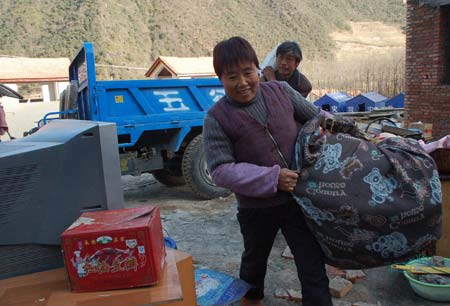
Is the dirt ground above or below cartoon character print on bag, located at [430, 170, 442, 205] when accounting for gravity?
below

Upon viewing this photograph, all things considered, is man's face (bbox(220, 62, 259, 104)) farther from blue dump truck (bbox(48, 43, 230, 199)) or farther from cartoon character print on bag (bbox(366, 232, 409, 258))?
blue dump truck (bbox(48, 43, 230, 199))

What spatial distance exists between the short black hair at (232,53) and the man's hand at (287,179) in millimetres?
544

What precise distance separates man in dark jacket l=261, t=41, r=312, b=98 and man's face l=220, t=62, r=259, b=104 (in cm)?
193

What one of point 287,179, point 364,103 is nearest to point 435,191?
point 287,179

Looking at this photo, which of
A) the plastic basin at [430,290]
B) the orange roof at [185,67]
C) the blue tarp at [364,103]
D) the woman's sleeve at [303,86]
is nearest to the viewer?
the plastic basin at [430,290]

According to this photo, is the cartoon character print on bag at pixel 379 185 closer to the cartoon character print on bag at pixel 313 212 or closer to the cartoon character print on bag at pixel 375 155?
the cartoon character print on bag at pixel 375 155

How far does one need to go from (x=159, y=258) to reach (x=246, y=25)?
164 feet

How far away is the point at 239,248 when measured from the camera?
159 inches

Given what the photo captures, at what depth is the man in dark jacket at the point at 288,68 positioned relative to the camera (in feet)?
12.7

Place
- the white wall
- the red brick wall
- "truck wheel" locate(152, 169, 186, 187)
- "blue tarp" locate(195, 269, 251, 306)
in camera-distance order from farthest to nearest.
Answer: the white wall, the red brick wall, "truck wheel" locate(152, 169, 186, 187), "blue tarp" locate(195, 269, 251, 306)

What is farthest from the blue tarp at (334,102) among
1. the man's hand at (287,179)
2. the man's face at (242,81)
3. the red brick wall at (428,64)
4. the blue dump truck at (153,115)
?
the man's hand at (287,179)

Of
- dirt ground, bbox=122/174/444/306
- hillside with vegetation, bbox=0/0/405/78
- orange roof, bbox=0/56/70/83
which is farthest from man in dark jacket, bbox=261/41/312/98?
hillside with vegetation, bbox=0/0/405/78

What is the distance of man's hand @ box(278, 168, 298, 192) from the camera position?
6.26 feet

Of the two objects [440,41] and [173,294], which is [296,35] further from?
[173,294]
